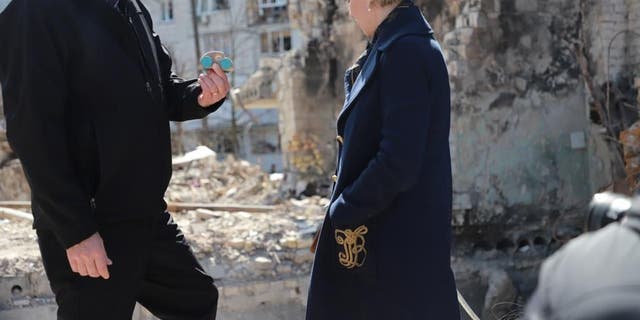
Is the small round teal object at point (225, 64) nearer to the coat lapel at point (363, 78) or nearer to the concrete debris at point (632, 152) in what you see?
the coat lapel at point (363, 78)

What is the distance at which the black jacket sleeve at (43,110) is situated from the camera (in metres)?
2.49

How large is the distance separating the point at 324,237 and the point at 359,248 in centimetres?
16

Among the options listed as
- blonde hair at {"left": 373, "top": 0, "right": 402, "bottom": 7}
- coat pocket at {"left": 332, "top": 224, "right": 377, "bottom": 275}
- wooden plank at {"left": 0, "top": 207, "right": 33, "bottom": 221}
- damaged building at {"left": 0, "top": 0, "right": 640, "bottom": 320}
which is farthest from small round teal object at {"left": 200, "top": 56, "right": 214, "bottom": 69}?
wooden plank at {"left": 0, "top": 207, "right": 33, "bottom": 221}

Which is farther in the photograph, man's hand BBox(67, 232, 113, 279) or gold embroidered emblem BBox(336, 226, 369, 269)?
gold embroidered emblem BBox(336, 226, 369, 269)

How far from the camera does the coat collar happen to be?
8.49 ft

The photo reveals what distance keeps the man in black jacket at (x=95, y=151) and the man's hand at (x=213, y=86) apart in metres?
0.15

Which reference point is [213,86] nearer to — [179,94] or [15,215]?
[179,94]

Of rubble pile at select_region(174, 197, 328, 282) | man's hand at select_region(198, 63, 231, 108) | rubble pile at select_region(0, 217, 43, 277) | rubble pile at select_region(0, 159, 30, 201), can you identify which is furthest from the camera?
rubble pile at select_region(0, 159, 30, 201)

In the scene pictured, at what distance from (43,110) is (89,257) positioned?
18.6 inches

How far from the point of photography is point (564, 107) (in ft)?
19.8

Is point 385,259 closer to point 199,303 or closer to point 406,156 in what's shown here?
point 406,156

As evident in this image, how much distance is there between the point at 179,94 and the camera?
3.02 metres

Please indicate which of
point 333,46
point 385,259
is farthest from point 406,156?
point 333,46

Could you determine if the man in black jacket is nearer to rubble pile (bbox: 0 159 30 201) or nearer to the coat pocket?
the coat pocket
